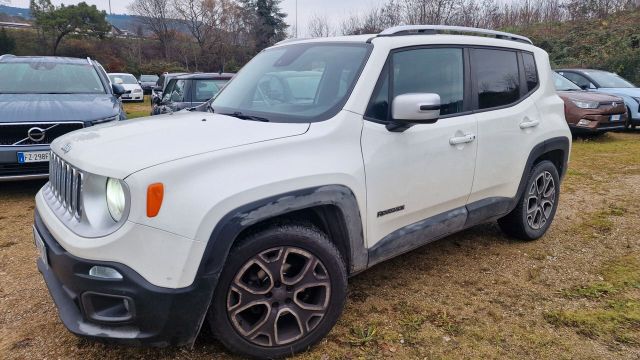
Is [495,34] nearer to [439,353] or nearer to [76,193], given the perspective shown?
[439,353]

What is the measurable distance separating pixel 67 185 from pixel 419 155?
6.63ft

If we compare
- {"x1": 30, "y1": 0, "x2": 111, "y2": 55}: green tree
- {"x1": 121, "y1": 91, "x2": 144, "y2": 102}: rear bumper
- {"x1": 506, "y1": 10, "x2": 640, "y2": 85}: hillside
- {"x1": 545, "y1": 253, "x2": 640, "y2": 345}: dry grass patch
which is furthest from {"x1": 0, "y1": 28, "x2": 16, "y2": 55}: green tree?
{"x1": 545, "y1": 253, "x2": 640, "y2": 345}: dry grass patch

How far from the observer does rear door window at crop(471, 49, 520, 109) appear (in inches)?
135

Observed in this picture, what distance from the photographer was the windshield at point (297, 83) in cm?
274

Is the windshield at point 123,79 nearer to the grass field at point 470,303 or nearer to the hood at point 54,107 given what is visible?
the hood at point 54,107

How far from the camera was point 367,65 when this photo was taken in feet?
9.14

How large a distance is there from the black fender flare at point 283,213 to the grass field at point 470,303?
50 centimetres

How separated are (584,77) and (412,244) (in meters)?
10.8

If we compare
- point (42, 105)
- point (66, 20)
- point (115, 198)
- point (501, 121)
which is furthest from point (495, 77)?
point (66, 20)

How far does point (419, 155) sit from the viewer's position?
113 inches

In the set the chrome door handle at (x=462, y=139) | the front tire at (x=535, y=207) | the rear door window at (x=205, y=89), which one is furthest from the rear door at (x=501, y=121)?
the rear door window at (x=205, y=89)

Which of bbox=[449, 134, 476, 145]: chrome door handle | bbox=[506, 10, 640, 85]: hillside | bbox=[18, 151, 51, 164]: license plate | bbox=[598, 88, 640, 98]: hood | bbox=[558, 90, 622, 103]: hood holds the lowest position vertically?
bbox=[18, 151, 51, 164]: license plate

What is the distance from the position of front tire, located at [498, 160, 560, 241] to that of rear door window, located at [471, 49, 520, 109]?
2.49ft

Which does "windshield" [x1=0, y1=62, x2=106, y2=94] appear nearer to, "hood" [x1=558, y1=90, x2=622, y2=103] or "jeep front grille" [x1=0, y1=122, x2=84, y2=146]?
"jeep front grille" [x1=0, y1=122, x2=84, y2=146]
